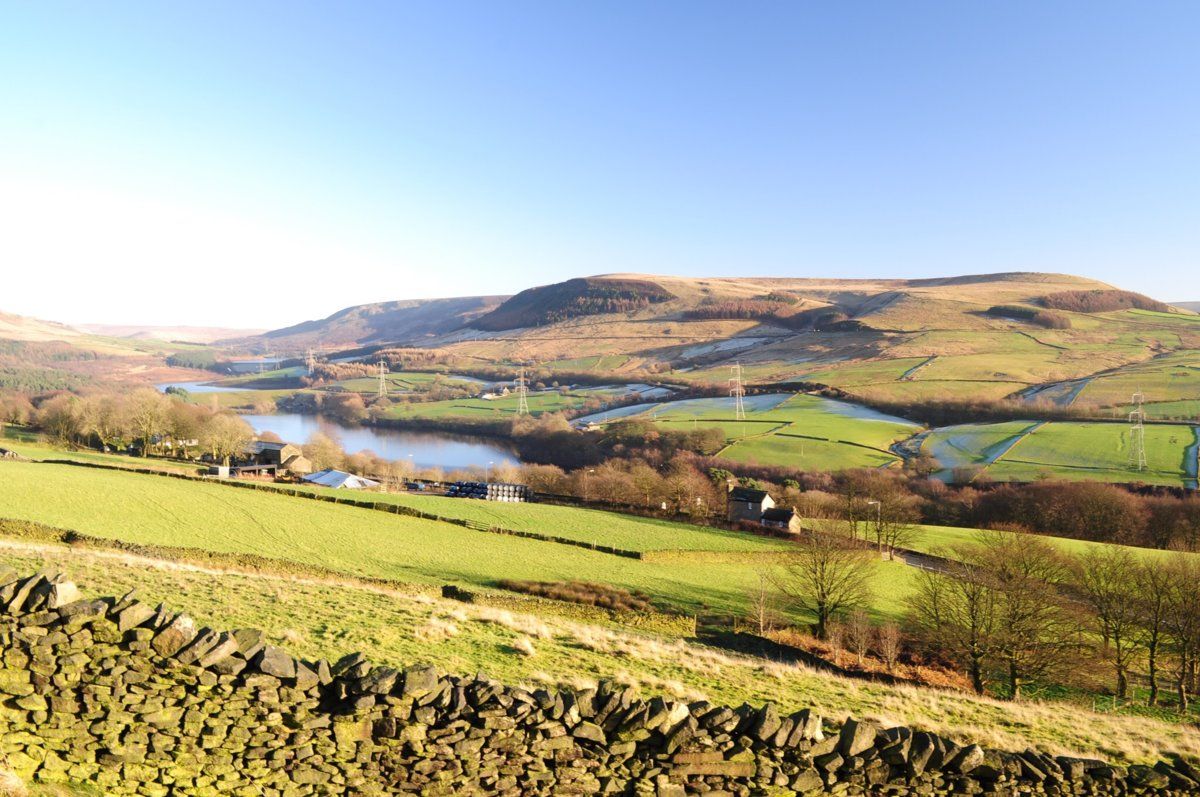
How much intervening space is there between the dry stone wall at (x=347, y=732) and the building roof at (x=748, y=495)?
47100 mm

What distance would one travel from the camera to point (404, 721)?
286 inches

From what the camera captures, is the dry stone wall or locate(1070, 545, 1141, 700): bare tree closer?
the dry stone wall

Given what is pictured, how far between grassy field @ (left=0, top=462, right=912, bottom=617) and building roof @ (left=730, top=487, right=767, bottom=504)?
43.8ft

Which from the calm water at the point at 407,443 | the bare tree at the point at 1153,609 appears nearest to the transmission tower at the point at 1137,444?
the bare tree at the point at 1153,609

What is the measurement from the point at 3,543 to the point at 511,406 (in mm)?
121473

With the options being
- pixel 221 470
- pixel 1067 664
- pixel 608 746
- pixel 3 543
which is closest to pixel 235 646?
pixel 608 746

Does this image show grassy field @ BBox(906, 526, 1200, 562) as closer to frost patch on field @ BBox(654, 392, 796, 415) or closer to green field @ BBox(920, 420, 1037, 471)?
green field @ BBox(920, 420, 1037, 471)

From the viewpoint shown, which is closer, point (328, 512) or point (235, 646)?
point (235, 646)

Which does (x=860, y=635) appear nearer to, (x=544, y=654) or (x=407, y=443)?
(x=544, y=654)

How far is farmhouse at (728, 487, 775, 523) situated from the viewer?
53.7 meters

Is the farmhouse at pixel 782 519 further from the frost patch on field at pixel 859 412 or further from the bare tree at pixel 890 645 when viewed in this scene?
the frost patch on field at pixel 859 412

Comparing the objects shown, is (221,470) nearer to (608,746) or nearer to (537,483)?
(537,483)

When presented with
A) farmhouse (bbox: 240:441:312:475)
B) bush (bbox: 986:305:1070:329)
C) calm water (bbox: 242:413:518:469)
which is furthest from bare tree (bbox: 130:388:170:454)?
bush (bbox: 986:305:1070:329)

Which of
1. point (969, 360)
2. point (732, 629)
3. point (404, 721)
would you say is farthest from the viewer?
point (969, 360)
